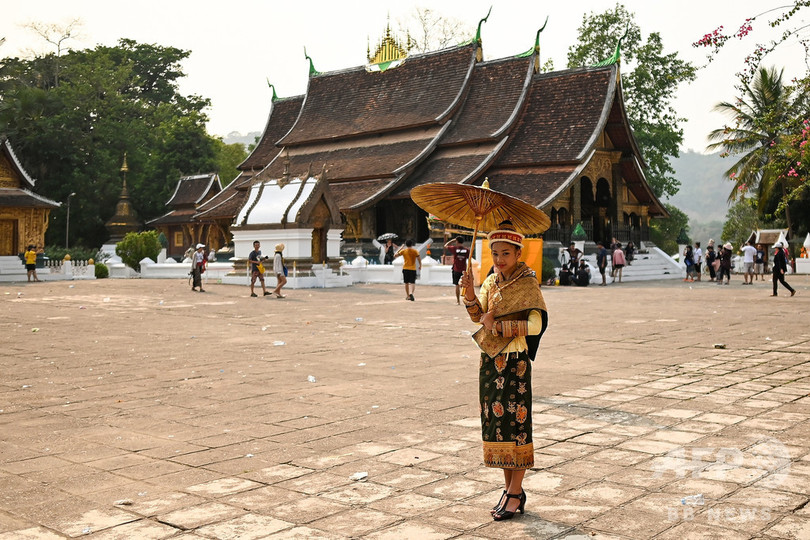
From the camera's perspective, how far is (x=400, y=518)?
3.65m

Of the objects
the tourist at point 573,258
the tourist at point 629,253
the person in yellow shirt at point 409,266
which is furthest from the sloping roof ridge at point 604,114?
the person in yellow shirt at point 409,266

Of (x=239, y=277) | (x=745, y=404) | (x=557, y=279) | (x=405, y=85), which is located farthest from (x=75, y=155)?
(x=745, y=404)

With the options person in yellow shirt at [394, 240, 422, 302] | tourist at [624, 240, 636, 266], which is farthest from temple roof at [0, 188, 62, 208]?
tourist at [624, 240, 636, 266]

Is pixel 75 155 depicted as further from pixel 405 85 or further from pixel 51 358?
pixel 51 358

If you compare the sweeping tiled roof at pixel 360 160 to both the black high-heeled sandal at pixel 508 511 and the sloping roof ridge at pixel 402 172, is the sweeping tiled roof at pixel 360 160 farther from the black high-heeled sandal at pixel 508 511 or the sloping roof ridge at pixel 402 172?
the black high-heeled sandal at pixel 508 511

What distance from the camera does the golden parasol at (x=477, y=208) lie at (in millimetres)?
4176

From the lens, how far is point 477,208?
4285mm

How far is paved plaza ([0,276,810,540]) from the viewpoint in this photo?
365 cm

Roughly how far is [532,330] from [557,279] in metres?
21.2

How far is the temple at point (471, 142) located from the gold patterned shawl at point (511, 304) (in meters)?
23.1

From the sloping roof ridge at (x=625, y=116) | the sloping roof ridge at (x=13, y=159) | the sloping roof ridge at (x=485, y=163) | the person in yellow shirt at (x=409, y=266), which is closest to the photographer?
the person in yellow shirt at (x=409, y=266)

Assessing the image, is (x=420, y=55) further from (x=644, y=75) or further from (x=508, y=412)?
(x=508, y=412)

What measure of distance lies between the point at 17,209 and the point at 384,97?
16480mm

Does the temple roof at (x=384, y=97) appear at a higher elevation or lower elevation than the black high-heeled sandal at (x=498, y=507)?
higher
